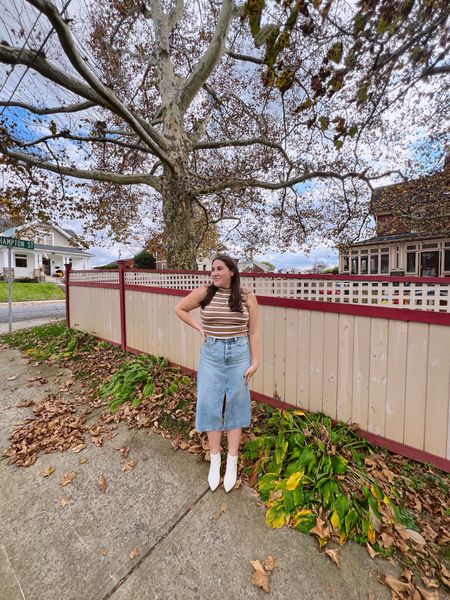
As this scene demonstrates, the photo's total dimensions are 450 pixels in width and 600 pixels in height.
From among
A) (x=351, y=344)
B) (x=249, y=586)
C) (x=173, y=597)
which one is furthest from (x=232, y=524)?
(x=351, y=344)

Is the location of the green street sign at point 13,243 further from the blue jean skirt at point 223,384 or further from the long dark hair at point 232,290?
the blue jean skirt at point 223,384

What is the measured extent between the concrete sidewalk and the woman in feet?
1.05

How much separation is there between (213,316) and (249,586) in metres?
1.71

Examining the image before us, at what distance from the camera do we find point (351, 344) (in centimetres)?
262

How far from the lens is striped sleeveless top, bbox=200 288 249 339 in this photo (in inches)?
84.4

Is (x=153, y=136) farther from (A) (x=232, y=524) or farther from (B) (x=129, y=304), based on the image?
A: (A) (x=232, y=524)

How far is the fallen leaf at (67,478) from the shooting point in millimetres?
2410

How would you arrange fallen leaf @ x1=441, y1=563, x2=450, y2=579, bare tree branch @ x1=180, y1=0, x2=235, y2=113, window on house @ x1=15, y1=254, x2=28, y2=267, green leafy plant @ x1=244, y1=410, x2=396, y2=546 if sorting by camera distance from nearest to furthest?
fallen leaf @ x1=441, y1=563, x2=450, y2=579 < green leafy plant @ x1=244, y1=410, x2=396, y2=546 < bare tree branch @ x1=180, y1=0, x2=235, y2=113 < window on house @ x1=15, y1=254, x2=28, y2=267

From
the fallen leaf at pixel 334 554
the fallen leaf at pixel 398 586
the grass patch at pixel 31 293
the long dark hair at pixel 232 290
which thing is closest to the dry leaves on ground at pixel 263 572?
the fallen leaf at pixel 334 554

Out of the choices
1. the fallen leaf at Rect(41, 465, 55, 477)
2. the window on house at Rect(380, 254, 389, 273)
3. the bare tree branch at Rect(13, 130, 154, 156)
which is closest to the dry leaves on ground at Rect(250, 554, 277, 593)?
the fallen leaf at Rect(41, 465, 55, 477)

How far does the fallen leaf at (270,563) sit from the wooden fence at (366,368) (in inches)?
55.4

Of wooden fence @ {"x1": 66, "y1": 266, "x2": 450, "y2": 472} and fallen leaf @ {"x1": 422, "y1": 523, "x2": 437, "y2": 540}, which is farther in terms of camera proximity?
wooden fence @ {"x1": 66, "y1": 266, "x2": 450, "y2": 472}

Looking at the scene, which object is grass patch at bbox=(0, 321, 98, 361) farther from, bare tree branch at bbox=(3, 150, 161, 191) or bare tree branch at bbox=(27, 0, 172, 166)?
bare tree branch at bbox=(27, 0, 172, 166)

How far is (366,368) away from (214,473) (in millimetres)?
1698
